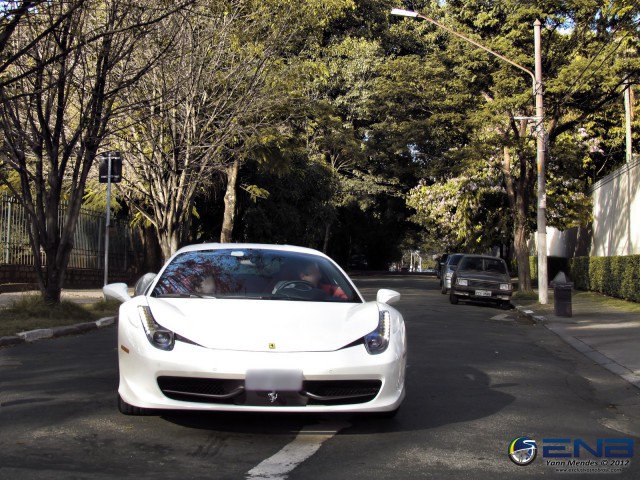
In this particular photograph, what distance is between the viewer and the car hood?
15.9ft

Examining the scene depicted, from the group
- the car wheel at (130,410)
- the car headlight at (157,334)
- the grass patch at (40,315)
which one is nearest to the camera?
the car headlight at (157,334)

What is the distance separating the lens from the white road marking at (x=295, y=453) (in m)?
4.33

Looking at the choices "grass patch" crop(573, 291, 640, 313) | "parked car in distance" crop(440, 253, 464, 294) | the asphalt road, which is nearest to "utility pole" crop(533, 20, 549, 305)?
"grass patch" crop(573, 291, 640, 313)

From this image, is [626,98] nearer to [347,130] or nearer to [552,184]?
[552,184]

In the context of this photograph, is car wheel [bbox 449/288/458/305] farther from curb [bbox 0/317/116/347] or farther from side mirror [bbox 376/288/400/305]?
side mirror [bbox 376/288/400/305]

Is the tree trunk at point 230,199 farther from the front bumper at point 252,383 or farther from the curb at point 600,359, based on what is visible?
the front bumper at point 252,383

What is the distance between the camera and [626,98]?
29.7 m

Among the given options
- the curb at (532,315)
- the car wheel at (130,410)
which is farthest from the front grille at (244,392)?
the curb at (532,315)

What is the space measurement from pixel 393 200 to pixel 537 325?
3340cm

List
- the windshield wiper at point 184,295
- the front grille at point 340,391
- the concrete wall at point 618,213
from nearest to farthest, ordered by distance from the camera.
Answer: the front grille at point 340,391, the windshield wiper at point 184,295, the concrete wall at point 618,213

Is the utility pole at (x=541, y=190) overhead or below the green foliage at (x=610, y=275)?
overhead

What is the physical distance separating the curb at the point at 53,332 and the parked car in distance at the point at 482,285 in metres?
11.8

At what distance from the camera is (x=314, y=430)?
5.39m

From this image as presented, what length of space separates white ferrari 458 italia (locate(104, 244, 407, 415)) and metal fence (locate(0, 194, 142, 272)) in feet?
36.8
